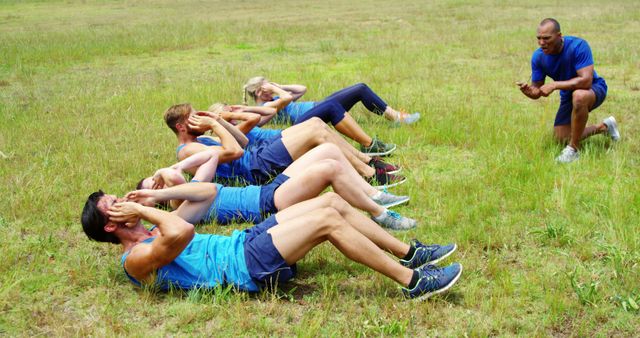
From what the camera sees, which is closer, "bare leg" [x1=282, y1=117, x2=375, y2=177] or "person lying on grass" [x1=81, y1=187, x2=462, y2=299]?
"person lying on grass" [x1=81, y1=187, x2=462, y2=299]

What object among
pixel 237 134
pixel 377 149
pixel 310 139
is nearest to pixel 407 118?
pixel 377 149

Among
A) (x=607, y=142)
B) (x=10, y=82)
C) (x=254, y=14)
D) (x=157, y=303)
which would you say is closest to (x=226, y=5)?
(x=254, y=14)

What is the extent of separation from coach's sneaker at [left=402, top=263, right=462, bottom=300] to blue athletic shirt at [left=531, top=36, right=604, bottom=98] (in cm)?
392

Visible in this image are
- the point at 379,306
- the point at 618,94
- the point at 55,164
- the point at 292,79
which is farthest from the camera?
the point at 292,79

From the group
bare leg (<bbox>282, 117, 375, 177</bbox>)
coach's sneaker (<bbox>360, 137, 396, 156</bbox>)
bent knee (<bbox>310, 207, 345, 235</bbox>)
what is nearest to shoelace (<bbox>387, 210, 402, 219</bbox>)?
bare leg (<bbox>282, 117, 375, 177</bbox>)

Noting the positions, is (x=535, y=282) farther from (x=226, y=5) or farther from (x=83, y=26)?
(x=226, y=5)

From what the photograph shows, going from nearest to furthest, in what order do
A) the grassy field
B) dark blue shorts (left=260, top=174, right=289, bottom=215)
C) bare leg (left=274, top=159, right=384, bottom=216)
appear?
the grassy field → bare leg (left=274, top=159, right=384, bottom=216) → dark blue shorts (left=260, top=174, right=289, bottom=215)

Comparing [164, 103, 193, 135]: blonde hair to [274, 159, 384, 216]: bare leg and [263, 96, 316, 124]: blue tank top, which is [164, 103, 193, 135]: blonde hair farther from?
[263, 96, 316, 124]: blue tank top

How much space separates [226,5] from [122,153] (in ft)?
76.0

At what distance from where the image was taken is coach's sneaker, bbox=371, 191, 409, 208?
5898mm

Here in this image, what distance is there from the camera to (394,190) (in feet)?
21.5

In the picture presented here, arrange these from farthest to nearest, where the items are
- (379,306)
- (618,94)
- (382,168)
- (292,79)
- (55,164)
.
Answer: (292,79) < (618,94) < (55,164) < (382,168) < (379,306)

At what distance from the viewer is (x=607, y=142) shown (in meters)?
7.72

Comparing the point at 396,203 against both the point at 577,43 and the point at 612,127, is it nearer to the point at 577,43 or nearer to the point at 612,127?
the point at 577,43
